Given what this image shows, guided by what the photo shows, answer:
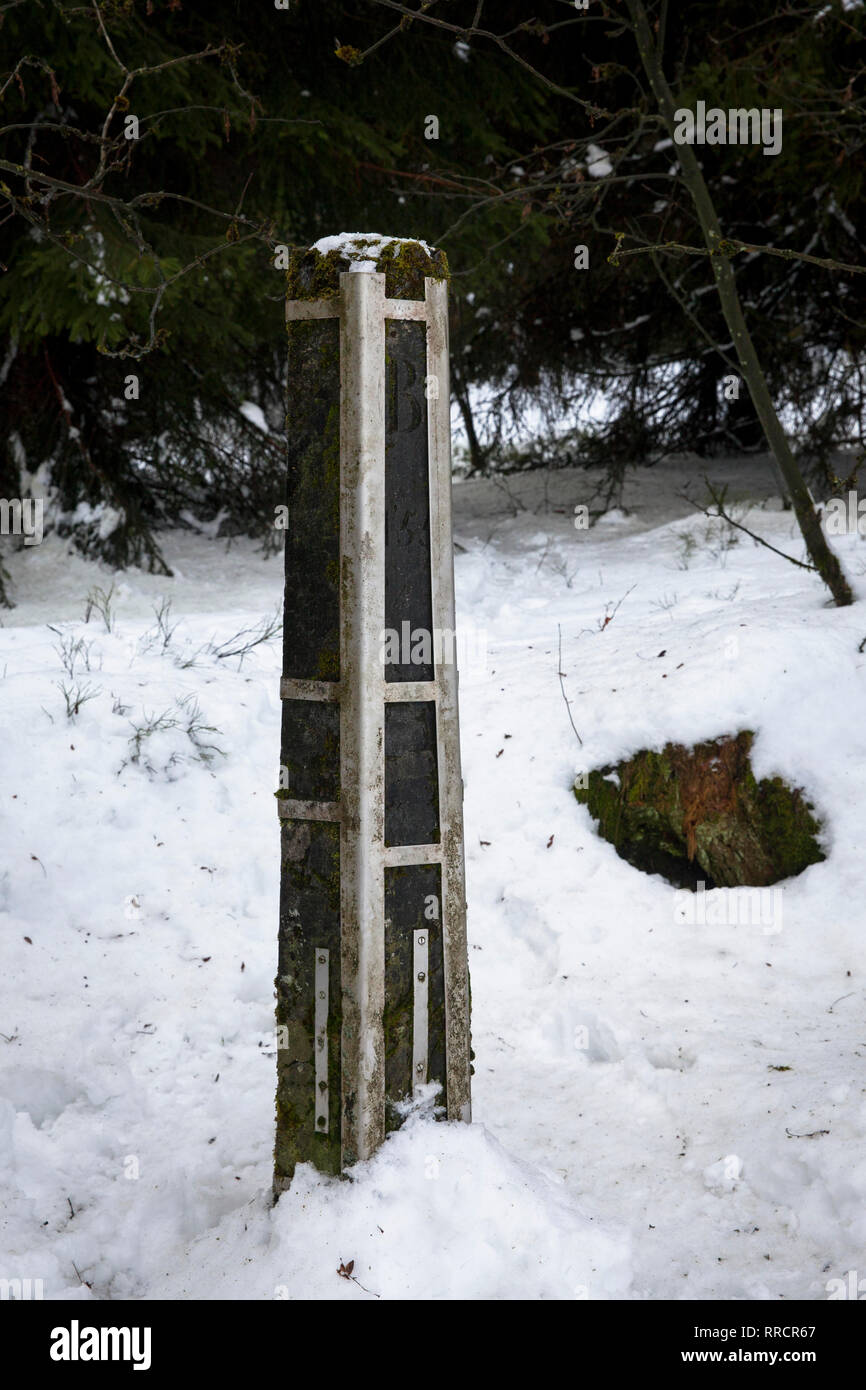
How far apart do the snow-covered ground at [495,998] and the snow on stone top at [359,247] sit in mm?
2235

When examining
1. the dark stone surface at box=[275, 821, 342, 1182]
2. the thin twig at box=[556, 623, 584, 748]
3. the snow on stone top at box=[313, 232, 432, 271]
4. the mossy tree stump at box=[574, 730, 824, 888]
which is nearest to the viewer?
the snow on stone top at box=[313, 232, 432, 271]

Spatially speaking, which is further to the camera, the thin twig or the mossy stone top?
the thin twig

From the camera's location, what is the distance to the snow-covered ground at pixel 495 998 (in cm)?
279

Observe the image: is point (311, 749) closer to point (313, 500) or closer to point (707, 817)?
point (313, 500)

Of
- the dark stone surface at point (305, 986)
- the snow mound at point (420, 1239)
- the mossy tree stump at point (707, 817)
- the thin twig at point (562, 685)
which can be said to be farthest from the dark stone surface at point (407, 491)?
the thin twig at point (562, 685)

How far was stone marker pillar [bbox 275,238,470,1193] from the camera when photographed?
2.68 m

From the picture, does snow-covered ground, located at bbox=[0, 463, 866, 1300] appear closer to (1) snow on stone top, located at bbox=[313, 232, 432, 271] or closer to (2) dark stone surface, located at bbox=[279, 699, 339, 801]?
(2) dark stone surface, located at bbox=[279, 699, 339, 801]

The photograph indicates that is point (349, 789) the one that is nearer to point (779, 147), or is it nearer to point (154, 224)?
point (154, 224)

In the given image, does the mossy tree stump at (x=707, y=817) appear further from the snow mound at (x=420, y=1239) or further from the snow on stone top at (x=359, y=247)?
the snow on stone top at (x=359, y=247)

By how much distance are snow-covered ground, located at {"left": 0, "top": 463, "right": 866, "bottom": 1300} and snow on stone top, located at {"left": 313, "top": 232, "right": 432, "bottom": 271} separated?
224cm

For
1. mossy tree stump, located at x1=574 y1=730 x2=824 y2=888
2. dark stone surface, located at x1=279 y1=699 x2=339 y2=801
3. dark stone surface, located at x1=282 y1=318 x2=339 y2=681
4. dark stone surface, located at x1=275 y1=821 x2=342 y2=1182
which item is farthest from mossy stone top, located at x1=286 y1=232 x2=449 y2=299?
mossy tree stump, located at x1=574 y1=730 x2=824 y2=888

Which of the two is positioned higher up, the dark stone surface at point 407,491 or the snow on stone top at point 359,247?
the snow on stone top at point 359,247

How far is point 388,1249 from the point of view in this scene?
259 cm

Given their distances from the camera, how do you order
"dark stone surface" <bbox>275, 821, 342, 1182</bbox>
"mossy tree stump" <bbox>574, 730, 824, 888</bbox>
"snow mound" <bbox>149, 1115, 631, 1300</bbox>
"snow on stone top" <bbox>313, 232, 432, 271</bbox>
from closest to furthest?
1. "snow mound" <bbox>149, 1115, 631, 1300</bbox>
2. "snow on stone top" <bbox>313, 232, 432, 271</bbox>
3. "dark stone surface" <bbox>275, 821, 342, 1182</bbox>
4. "mossy tree stump" <bbox>574, 730, 824, 888</bbox>
